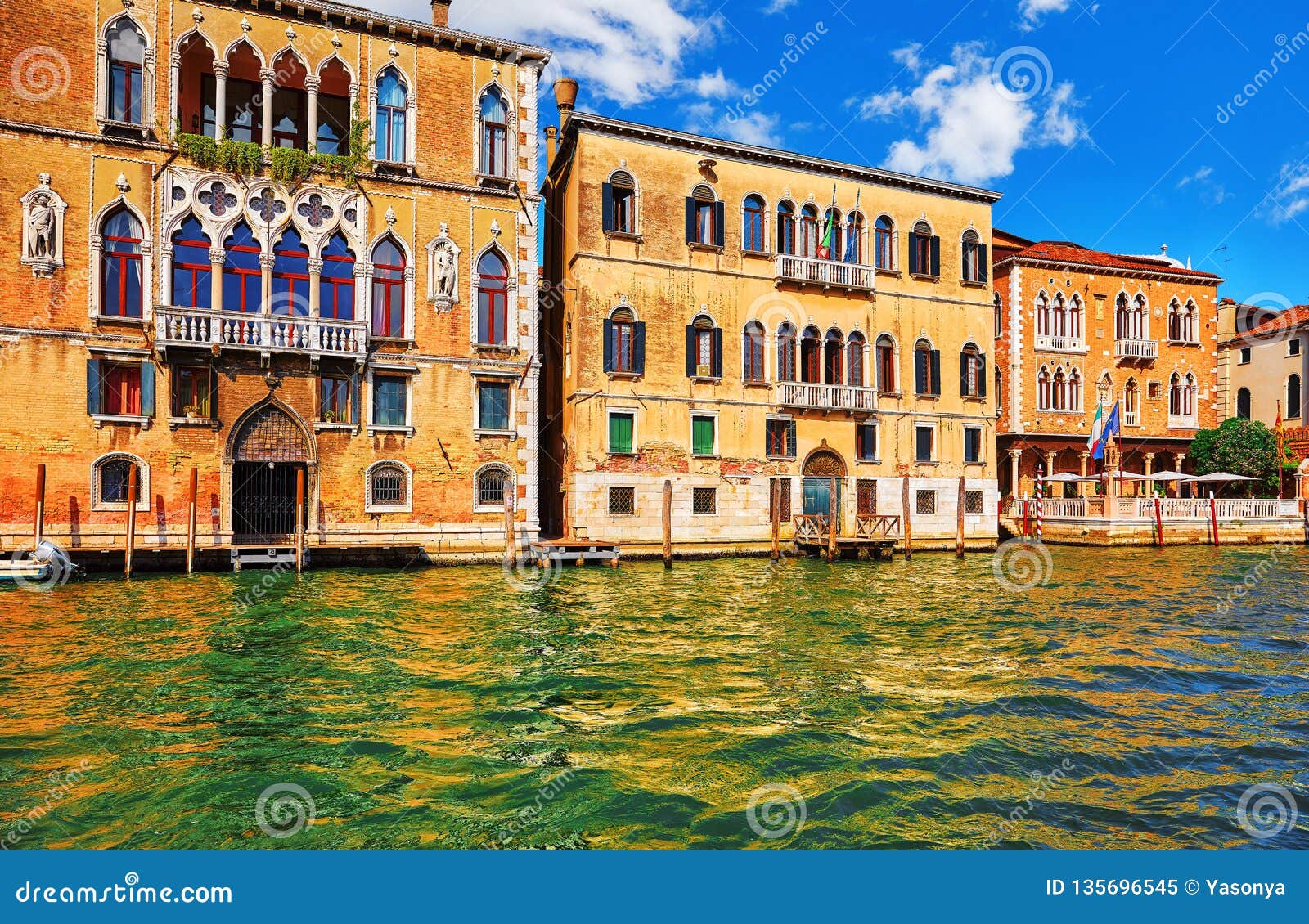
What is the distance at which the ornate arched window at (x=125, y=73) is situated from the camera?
58.6 feet

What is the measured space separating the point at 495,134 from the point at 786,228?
8.63 meters

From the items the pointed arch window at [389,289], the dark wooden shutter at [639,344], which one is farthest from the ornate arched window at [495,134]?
the dark wooden shutter at [639,344]

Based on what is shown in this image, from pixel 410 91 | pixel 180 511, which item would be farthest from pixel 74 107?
pixel 180 511

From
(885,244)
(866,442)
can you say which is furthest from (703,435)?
(885,244)

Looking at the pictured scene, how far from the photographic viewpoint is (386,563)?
19109 mm

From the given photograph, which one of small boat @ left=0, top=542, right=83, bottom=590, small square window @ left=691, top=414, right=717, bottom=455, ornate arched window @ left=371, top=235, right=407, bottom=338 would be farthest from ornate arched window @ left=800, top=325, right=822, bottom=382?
small boat @ left=0, top=542, right=83, bottom=590

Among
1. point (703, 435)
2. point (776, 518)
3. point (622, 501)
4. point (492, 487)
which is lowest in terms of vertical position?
point (776, 518)

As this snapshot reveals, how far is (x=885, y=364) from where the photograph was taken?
25.9 metres

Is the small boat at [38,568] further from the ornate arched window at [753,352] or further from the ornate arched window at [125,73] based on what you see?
the ornate arched window at [753,352]

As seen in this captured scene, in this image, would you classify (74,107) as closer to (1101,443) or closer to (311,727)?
(311,727)

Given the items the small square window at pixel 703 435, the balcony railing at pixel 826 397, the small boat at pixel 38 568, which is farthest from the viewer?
the balcony railing at pixel 826 397

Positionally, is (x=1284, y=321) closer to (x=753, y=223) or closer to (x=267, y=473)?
(x=753, y=223)

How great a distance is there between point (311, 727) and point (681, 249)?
18.2 metres

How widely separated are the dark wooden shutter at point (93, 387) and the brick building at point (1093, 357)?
90.3ft
